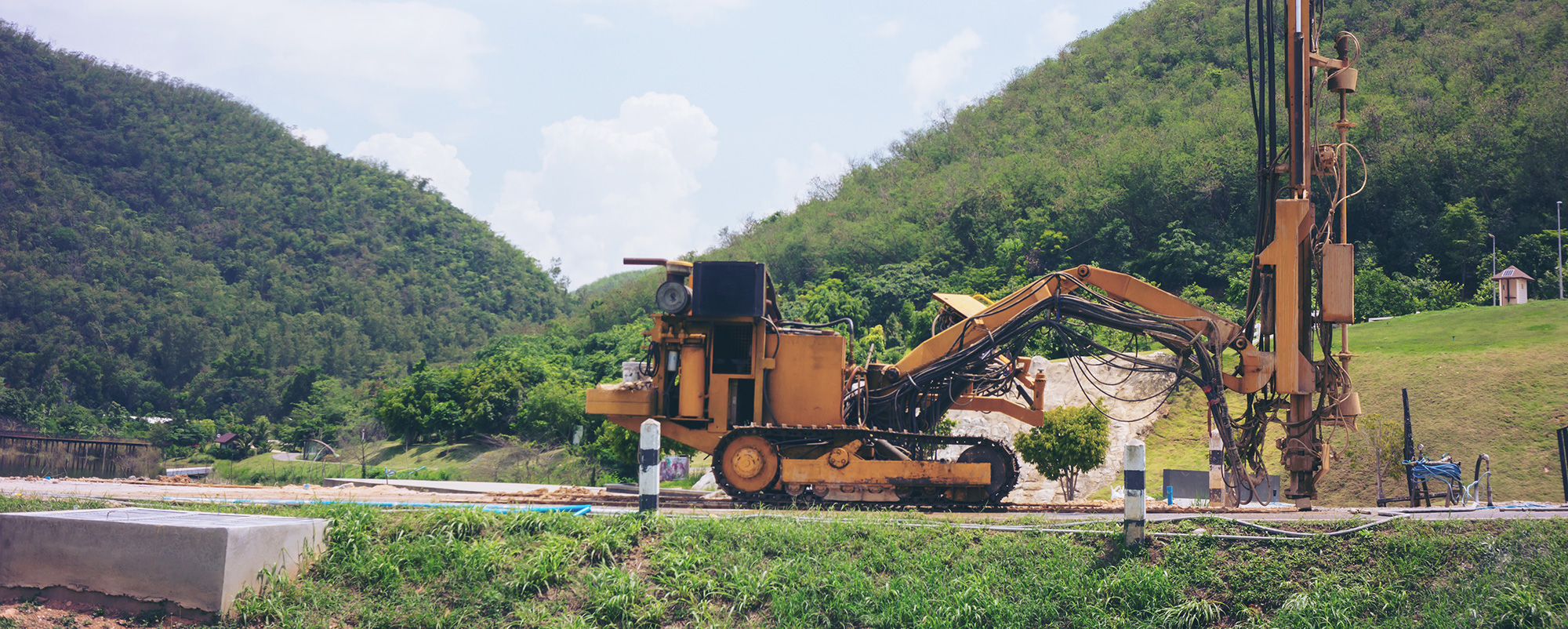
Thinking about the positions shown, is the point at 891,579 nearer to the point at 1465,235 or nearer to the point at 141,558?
the point at 141,558

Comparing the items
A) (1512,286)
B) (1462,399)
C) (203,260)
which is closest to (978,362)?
(1462,399)

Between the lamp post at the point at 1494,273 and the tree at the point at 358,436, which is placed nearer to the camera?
the lamp post at the point at 1494,273

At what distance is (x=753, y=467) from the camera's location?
11.9m

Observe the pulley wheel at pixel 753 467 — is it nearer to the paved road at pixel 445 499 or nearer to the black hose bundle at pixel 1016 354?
the black hose bundle at pixel 1016 354

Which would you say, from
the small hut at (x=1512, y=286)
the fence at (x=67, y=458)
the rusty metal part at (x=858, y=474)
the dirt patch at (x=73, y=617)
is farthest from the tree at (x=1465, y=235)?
the dirt patch at (x=73, y=617)

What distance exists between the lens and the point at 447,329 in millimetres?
106125

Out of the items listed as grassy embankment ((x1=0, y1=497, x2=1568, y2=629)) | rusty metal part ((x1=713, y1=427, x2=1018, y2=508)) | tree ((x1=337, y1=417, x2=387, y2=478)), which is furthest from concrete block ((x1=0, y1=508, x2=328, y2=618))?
tree ((x1=337, y1=417, x2=387, y2=478))

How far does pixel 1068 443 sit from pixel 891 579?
1942 centimetres

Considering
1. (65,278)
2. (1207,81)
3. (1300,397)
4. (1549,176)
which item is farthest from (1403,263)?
(65,278)

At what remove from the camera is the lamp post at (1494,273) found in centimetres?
3922

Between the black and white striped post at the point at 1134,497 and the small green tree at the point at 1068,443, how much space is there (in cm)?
1812

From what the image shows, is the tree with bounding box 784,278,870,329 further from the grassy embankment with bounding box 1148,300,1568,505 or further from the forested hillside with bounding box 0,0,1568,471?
the grassy embankment with bounding box 1148,300,1568,505

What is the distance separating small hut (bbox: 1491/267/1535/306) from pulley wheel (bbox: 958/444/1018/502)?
125 feet

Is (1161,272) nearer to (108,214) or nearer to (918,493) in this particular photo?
(918,493)
